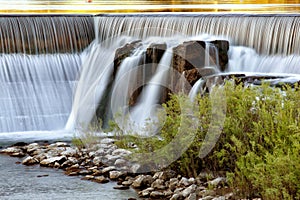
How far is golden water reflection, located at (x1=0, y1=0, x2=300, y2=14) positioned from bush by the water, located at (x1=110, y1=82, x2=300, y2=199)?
493 inches

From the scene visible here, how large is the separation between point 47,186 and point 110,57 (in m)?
6.68

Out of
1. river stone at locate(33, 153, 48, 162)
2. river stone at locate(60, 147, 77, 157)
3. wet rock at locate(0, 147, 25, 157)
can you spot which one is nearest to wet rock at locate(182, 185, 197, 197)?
river stone at locate(60, 147, 77, 157)

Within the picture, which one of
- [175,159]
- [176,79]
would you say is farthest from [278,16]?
[175,159]

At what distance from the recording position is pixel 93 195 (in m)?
9.15

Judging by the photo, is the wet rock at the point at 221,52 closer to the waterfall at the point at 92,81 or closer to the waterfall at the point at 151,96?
the waterfall at the point at 151,96

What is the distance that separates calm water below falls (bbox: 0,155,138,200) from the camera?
916cm

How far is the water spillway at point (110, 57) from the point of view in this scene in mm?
14133

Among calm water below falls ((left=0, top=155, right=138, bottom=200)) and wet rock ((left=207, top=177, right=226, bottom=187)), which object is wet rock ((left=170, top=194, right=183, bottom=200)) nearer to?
wet rock ((left=207, top=177, right=226, bottom=187))

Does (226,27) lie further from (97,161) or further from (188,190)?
(188,190)

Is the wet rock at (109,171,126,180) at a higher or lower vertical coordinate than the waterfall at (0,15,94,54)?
lower

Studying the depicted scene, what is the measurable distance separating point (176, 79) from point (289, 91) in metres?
4.91

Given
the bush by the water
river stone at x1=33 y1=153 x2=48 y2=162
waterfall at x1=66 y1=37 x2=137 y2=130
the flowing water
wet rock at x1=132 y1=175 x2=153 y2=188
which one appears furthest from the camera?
waterfall at x1=66 y1=37 x2=137 y2=130

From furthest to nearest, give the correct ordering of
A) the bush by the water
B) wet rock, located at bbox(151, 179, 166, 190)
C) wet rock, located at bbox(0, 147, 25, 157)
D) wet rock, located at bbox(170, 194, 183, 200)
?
wet rock, located at bbox(0, 147, 25, 157) < wet rock, located at bbox(151, 179, 166, 190) < wet rock, located at bbox(170, 194, 183, 200) < the bush by the water

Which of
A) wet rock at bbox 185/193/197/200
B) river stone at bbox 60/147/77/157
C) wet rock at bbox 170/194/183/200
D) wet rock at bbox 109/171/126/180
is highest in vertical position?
wet rock at bbox 185/193/197/200
